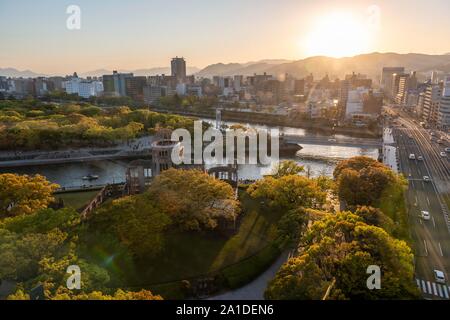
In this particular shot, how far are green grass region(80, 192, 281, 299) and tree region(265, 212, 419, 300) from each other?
2.67 meters

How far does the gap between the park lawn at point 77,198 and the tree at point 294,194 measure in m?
8.91

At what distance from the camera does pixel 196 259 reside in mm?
11430

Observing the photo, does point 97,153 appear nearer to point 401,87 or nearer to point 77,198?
point 77,198

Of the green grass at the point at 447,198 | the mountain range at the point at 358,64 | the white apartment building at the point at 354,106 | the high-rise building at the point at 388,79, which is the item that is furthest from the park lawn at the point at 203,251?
the mountain range at the point at 358,64

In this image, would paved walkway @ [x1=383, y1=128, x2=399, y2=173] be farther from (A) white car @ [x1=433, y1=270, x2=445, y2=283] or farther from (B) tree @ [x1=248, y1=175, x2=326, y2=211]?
(A) white car @ [x1=433, y1=270, x2=445, y2=283]

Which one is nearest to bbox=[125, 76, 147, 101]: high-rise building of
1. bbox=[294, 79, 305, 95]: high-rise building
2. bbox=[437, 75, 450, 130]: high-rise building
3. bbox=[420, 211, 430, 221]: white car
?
bbox=[294, 79, 305, 95]: high-rise building

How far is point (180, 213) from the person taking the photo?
12492mm

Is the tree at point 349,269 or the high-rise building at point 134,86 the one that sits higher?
the high-rise building at point 134,86

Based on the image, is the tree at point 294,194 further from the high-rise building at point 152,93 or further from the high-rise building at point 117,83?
the high-rise building at point 117,83

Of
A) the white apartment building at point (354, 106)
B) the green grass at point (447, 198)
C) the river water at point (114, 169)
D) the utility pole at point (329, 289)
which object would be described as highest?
the white apartment building at point (354, 106)

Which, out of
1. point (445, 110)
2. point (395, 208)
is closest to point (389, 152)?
point (395, 208)

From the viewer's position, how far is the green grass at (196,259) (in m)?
10.2

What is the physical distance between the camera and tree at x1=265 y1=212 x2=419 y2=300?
775 cm
